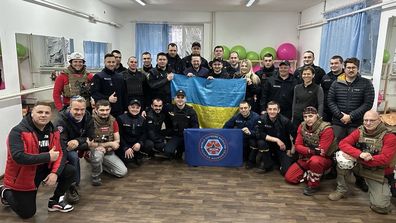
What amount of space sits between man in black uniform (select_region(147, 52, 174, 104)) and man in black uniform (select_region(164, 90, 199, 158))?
244 millimetres

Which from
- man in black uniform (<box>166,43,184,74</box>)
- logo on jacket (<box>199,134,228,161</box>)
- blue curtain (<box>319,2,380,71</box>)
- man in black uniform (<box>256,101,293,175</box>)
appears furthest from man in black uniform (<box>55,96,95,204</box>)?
blue curtain (<box>319,2,380,71</box>)

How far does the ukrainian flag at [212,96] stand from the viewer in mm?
4559

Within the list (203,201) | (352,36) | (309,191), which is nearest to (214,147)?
(203,201)

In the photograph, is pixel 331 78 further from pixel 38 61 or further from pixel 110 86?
pixel 38 61

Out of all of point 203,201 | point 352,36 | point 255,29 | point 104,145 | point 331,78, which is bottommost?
point 203,201

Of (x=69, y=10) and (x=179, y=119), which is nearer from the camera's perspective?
(x=179, y=119)

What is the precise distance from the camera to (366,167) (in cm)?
318

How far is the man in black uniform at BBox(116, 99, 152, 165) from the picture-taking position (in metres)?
4.07

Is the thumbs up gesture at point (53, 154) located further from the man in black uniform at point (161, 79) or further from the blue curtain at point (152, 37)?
the blue curtain at point (152, 37)

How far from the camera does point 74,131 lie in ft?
10.8

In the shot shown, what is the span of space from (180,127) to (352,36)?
3756mm

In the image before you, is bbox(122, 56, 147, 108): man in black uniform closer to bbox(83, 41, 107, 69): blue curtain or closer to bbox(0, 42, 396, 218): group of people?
bbox(0, 42, 396, 218): group of people

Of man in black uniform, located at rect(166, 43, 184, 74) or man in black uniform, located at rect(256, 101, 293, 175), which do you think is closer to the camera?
man in black uniform, located at rect(256, 101, 293, 175)

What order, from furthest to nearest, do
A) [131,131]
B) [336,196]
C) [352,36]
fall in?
[352,36] < [131,131] < [336,196]
